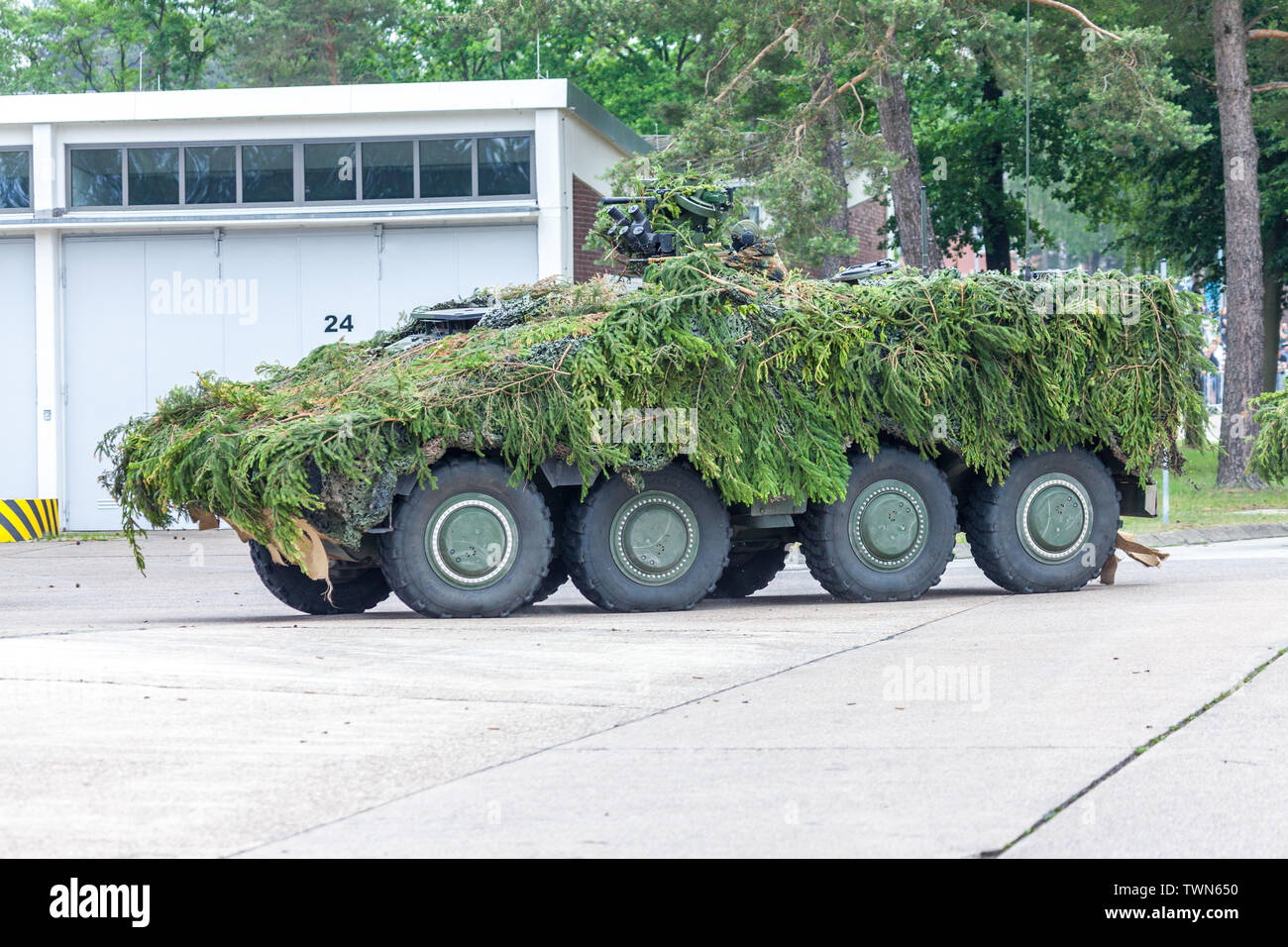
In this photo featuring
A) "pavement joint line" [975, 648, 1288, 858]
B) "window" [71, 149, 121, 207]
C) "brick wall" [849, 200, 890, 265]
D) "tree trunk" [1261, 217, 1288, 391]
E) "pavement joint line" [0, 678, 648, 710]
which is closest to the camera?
"pavement joint line" [975, 648, 1288, 858]

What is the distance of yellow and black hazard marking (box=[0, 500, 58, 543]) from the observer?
24.1 m

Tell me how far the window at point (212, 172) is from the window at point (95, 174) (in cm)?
100

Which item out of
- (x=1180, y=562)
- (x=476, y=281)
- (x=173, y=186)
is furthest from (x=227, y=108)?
(x=1180, y=562)

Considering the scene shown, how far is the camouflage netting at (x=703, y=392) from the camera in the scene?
11.6 meters

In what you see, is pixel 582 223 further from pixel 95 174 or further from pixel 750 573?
pixel 750 573

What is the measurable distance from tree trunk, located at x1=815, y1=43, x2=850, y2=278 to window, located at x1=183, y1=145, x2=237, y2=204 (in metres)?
8.66

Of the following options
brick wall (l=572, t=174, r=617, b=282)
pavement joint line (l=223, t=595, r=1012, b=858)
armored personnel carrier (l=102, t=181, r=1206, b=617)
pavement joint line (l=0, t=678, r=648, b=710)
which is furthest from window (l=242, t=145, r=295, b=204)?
pavement joint line (l=0, t=678, r=648, b=710)

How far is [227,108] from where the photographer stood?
83.3 ft

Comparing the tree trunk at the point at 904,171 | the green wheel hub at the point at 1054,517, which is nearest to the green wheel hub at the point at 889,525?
the green wheel hub at the point at 1054,517

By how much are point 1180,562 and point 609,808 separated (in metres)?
12.6

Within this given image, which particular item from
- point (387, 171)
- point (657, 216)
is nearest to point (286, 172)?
point (387, 171)

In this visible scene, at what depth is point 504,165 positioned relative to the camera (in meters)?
25.5

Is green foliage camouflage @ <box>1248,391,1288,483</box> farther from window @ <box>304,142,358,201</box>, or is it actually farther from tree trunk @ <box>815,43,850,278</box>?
window @ <box>304,142,358,201</box>
